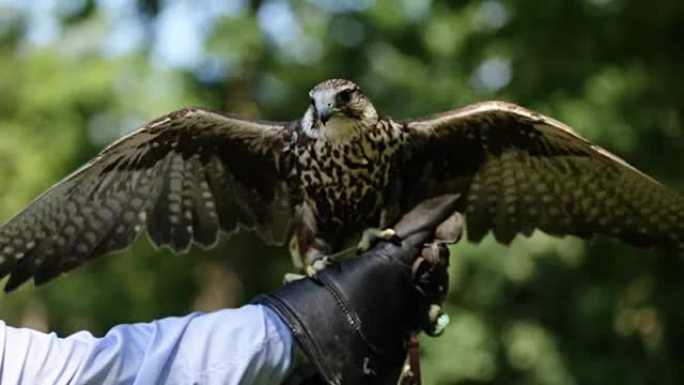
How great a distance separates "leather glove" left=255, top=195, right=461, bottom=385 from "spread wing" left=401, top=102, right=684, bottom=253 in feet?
1.94

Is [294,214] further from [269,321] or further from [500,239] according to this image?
[269,321]

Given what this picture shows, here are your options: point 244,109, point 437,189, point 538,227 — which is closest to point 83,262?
point 437,189

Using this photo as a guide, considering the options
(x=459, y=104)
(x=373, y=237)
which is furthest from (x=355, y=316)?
(x=459, y=104)

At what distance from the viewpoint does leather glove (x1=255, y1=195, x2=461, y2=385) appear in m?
3.67

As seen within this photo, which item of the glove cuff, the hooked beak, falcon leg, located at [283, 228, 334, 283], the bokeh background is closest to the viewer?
the glove cuff

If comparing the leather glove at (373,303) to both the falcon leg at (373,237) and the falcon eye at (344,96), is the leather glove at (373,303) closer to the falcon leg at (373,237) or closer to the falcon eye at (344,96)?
the falcon leg at (373,237)

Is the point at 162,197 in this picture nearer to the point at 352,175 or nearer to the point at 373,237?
the point at 352,175

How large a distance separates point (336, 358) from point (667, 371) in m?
5.81

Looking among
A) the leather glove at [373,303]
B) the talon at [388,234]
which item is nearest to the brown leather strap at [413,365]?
the leather glove at [373,303]

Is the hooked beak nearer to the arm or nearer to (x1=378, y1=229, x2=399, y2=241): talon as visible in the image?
(x1=378, y1=229, x2=399, y2=241): talon

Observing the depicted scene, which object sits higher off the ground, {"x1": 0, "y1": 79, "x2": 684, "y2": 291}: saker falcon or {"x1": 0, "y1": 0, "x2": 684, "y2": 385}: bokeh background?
{"x1": 0, "y1": 79, "x2": 684, "y2": 291}: saker falcon

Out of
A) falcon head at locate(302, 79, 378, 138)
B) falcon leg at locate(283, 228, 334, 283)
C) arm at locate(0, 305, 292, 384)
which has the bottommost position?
falcon leg at locate(283, 228, 334, 283)

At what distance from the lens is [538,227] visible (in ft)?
15.9

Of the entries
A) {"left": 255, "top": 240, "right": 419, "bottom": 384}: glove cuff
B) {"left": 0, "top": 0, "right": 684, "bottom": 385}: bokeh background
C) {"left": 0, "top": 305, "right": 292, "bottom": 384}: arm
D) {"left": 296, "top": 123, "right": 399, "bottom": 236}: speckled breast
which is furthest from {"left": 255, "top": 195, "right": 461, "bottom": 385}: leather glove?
{"left": 0, "top": 0, "right": 684, "bottom": 385}: bokeh background
